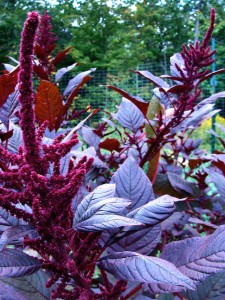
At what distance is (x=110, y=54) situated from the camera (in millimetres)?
15422

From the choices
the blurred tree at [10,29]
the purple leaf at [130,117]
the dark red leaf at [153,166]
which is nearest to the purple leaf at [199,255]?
the dark red leaf at [153,166]

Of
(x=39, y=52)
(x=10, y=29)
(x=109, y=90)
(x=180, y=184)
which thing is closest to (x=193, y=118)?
(x=180, y=184)

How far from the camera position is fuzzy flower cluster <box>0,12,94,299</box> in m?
0.49

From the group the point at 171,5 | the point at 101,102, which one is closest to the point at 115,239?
the point at 101,102

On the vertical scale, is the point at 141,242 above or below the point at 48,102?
below

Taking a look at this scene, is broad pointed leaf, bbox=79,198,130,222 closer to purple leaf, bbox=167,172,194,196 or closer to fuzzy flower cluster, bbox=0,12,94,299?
fuzzy flower cluster, bbox=0,12,94,299

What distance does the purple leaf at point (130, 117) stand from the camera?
4.09 ft

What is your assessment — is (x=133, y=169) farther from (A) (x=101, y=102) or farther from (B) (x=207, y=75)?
(A) (x=101, y=102)

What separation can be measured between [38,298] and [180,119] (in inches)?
22.6

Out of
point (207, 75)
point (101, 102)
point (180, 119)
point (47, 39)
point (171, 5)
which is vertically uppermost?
point (171, 5)

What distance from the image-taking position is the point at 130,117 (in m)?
1.26

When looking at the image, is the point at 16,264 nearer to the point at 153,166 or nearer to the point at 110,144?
the point at 153,166

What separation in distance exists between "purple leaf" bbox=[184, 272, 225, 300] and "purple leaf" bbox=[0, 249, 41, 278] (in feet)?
1.03

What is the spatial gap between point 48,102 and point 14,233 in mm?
480
